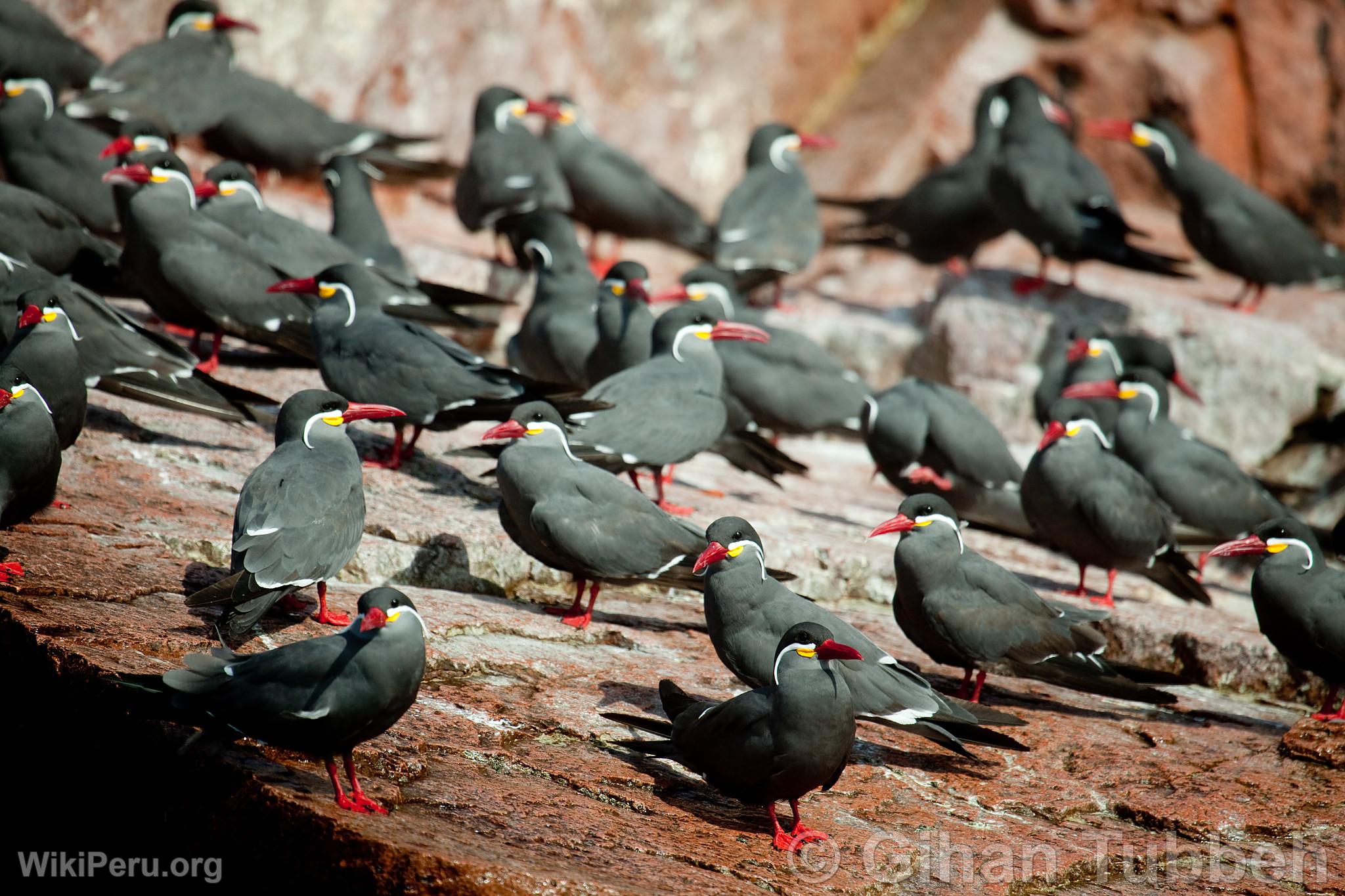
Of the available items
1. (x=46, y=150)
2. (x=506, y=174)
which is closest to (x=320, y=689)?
(x=46, y=150)

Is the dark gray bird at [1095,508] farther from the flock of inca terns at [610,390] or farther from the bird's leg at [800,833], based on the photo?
the bird's leg at [800,833]

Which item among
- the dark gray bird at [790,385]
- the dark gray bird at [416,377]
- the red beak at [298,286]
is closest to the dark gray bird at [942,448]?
the dark gray bird at [790,385]

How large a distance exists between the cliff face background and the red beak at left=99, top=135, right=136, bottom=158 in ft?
12.4

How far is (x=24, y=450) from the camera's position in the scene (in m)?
4.83

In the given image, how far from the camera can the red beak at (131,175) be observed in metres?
6.89

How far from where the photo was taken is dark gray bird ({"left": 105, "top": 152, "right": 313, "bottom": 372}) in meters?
6.74

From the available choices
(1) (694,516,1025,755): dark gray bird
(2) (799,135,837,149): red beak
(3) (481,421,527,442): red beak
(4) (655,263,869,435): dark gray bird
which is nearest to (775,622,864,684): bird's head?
(1) (694,516,1025,755): dark gray bird

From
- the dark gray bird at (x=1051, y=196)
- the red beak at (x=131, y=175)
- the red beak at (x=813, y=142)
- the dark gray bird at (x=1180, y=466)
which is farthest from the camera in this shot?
the red beak at (x=813, y=142)

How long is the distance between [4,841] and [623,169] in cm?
697

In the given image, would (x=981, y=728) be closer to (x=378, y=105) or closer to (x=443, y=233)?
(x=443, y=233)

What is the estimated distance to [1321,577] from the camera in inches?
218

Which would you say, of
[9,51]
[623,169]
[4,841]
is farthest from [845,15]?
[4,841]

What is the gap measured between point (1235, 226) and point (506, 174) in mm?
5282

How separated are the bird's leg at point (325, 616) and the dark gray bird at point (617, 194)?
5963 mm
